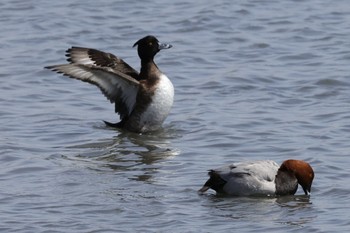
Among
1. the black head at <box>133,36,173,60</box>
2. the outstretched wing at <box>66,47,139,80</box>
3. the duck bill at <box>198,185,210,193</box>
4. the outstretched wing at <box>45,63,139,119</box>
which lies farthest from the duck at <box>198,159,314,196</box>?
the outstretched wing at <box>66,47,139,80</box>

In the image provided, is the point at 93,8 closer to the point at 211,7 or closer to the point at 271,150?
the point at 211,7

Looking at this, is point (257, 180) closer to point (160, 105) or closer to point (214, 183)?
point (214, 183)

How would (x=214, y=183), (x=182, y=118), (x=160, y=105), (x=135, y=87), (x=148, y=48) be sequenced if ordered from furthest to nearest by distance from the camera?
1. (x=182, y=118)
2. (x=148, y=48)
3. (x=135, y=87)
4. (x=160, y=105)
5. (x=214, y=183)

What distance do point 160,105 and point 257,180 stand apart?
2.94m

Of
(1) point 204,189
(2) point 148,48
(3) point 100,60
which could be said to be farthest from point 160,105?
(1) point 204,189

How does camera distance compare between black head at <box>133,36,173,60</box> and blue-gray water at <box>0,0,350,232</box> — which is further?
black head at <box>133,36,173,60</box>

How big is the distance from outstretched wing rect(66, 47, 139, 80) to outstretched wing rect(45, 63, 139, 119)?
187mm

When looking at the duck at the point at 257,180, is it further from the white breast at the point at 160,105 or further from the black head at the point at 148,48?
the black head at the point at 148,48

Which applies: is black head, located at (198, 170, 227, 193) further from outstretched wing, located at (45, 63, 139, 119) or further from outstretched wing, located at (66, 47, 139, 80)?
outstretched wing, located at (66, 47, 139, 80)

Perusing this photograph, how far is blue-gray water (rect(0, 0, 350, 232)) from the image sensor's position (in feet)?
29.7

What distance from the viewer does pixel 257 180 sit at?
9461 mm

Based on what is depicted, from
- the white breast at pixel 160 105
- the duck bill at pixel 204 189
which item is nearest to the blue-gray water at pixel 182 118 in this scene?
the duck bill at pixel 204 189

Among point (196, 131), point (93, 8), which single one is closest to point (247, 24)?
point (93, 8)

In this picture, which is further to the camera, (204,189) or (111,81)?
(111,81)
